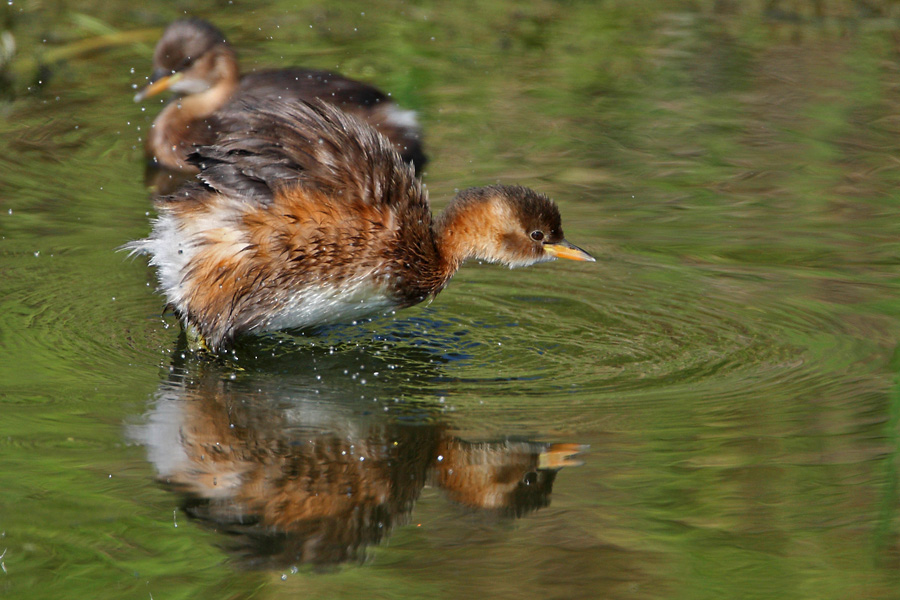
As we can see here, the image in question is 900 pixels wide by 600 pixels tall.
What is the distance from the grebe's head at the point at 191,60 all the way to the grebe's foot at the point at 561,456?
17.0ft

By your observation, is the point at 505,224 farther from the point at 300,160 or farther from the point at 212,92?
the point at 212,92

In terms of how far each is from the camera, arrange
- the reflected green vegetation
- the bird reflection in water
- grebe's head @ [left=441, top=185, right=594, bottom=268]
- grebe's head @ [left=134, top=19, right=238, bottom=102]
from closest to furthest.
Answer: the reflected green vegetation < the bird reflection in water < grebe's head @ [left=441, top=185, right=594, bottom=268] < grebe's head @ [left=134, top=19, right=238, bottom=102]

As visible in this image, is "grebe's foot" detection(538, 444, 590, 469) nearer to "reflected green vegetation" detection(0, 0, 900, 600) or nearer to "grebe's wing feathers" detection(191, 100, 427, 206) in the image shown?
"reflected green vegetation" detection(0, 0, 900, 600)

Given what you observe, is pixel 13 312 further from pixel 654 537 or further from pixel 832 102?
pixel 832 102

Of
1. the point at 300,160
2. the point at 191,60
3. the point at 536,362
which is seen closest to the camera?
the point at 536,362

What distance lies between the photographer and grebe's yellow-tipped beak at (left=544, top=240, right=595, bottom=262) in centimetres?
586

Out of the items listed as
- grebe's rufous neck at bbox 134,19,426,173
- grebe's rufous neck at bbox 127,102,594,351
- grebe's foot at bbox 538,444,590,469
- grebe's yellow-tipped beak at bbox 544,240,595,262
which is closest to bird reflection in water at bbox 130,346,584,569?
grebe's foot at bbox 538,444,590,469

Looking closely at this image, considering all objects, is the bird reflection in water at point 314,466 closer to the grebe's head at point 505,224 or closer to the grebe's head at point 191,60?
the grebe's head at point 505,224

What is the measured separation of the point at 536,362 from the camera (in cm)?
516

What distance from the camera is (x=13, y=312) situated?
5.50 m

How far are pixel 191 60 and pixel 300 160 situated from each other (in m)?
3.63

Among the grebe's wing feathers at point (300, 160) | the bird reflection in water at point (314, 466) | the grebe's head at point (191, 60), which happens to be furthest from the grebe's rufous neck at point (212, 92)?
the bird reflection in water at point (314, 466)

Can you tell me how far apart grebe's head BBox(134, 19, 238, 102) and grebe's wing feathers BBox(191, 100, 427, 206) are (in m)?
3.22

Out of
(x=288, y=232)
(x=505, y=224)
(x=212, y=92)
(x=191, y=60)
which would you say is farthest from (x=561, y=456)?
(x=191, y=60)
